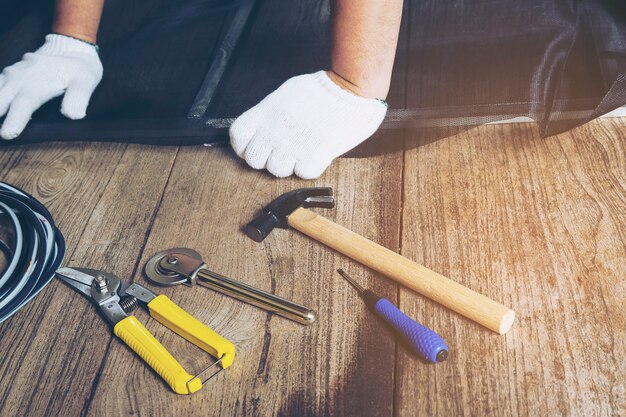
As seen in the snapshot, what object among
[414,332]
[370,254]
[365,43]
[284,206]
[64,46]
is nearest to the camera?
[414,332]

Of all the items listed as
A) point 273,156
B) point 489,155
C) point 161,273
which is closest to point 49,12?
point 273,156

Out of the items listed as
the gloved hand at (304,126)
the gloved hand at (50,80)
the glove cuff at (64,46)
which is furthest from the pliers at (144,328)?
the glove cuff at (64,46)

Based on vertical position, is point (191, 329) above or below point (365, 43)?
below

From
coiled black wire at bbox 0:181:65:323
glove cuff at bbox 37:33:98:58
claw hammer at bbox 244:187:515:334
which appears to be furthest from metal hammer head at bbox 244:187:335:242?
glove cuff at bbox 37:33:98:58

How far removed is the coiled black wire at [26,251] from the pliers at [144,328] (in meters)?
0.04

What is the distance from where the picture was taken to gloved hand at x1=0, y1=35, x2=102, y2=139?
4.81ft

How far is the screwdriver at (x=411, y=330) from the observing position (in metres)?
0.88

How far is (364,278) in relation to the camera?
3.43 ft

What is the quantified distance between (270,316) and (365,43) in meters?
0.60

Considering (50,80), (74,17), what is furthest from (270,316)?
(74,17)

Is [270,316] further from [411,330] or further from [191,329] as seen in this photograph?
[411,330]

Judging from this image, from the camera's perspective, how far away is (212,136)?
4.55 feet

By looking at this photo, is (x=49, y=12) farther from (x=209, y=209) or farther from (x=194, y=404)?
(x=194, y=404)

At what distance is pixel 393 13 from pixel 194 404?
84cm
